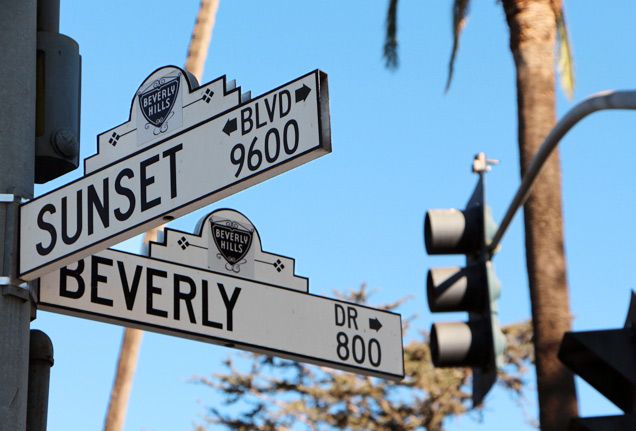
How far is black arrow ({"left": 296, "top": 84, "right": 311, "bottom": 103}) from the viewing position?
3681mm

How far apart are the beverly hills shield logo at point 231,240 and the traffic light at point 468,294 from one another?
112 inches

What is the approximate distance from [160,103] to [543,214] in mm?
9215

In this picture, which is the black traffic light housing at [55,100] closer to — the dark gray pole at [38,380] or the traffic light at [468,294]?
the dark gray pole at [38,380]

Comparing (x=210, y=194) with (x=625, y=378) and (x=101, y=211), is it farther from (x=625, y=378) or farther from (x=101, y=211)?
(x=625, y=378)

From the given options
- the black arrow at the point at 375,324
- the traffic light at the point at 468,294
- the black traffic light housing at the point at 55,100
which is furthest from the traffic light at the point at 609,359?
the black traffic light housing at the point at 55,100

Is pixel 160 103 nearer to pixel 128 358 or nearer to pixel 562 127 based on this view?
pixel 562 127

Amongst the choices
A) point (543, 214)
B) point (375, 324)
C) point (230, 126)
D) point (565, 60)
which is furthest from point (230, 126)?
point (565, 60)

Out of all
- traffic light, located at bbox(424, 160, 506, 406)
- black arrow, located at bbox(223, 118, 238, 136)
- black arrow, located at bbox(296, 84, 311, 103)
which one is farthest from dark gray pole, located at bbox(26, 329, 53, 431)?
traffic light, located at bbox(424, 160, 506, 406)

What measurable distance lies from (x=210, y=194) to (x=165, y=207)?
16 centimetres

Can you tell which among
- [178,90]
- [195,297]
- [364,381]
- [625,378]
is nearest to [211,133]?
[178,90]

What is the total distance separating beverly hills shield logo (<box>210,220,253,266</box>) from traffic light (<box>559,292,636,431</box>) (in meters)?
1.43

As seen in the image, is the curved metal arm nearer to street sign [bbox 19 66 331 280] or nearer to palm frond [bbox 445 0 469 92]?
street sign [bbox 19 66 331 280]

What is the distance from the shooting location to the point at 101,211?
→ 3889 mm

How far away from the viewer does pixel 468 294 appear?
7441 millimetres
